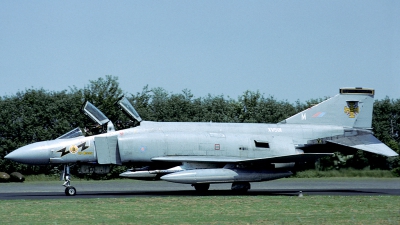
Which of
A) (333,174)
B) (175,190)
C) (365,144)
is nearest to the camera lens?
(365,144)

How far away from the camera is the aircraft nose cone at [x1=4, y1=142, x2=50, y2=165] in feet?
70.8

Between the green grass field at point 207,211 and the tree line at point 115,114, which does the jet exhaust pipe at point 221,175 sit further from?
the tree line at point 115,114

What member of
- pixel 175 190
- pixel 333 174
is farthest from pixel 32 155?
pixel 333 174

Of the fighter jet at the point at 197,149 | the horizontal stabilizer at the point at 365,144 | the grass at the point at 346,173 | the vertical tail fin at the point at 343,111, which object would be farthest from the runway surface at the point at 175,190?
the vertical tail fin at the point at 343,111

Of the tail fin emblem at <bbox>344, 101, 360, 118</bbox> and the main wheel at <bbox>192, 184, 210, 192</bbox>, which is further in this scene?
the tail fin emblem at <bbox>344, 101, 360, 118</bbox>

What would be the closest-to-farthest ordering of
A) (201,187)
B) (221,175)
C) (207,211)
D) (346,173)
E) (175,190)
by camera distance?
(207,211), (221,175), (201,187), (175,190), (346,173)

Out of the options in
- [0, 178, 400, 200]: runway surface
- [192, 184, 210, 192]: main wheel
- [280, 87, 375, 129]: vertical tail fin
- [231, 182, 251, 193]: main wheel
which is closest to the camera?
[0, 178, 400, 200]: runway surface

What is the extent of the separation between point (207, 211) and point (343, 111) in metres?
12.2

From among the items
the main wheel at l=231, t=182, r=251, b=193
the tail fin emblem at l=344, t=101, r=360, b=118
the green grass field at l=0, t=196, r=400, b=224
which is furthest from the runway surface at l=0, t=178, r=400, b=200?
the tail fin emblem at l=344, t=101, r=360, b=118

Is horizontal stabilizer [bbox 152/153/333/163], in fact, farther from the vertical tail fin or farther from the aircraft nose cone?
the aircraft nose cone

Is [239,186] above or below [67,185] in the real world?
below

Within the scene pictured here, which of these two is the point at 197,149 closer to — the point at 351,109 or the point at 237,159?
the point at 237,159

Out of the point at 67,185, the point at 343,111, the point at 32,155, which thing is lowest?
the point at 67,185

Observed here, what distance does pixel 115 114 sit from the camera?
36688 mm
